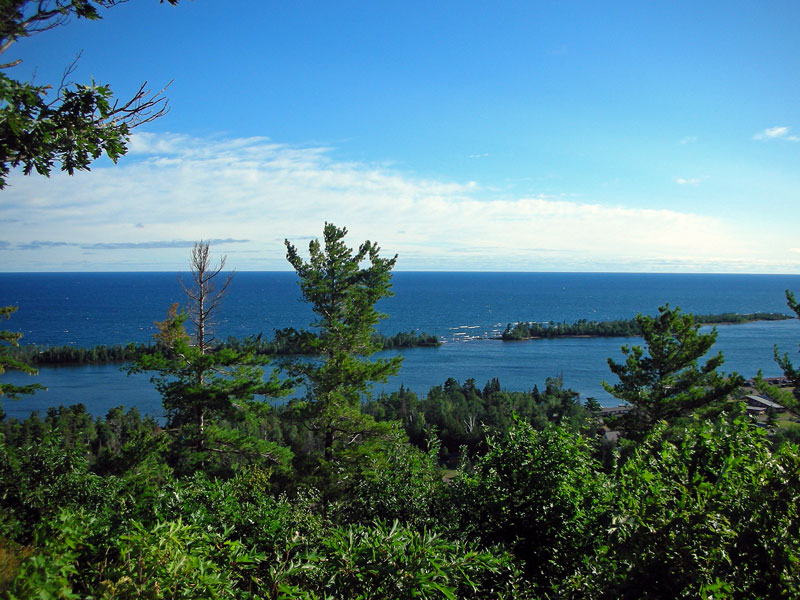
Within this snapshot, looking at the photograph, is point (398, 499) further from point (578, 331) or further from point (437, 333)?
point (578, 331)

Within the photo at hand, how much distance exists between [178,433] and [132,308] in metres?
122

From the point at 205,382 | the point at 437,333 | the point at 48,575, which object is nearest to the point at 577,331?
the point at 437,333

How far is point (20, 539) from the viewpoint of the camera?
6.45m

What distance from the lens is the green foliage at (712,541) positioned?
10.5 feet

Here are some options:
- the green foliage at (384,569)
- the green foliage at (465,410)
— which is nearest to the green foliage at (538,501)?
the green foliage at (384,569)

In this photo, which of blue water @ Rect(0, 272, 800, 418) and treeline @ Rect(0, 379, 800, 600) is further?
blue water @ Rect(0, 272, 800, 418)

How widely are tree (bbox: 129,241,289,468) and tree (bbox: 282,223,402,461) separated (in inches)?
48.3

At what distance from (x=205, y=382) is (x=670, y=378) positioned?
1482 centimetres

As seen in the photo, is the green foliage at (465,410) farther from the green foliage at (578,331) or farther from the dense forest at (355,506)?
the green foliage at (578,331)

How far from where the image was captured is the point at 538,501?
5484 millimetres

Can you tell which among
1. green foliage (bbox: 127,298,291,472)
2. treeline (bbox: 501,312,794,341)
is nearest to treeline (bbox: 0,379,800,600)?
green foliage (bbox: 127,298,291,472)

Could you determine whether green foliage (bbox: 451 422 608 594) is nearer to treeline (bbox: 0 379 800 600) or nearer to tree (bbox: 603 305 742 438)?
treeline (bbox: 0 379 800 600)

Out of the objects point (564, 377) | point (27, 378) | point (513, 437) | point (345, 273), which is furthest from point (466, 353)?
point (513, 437)

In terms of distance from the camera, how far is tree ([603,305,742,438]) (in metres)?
15.1
